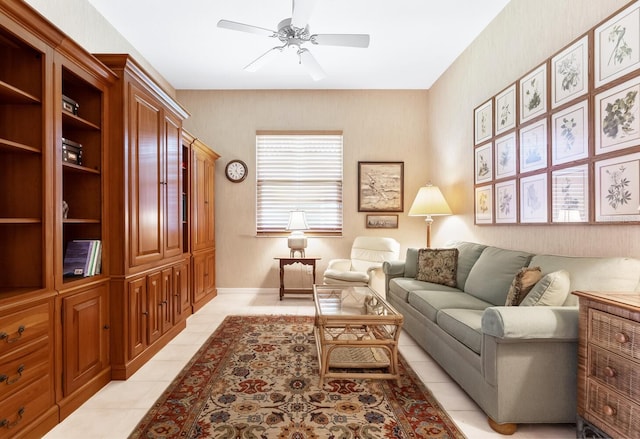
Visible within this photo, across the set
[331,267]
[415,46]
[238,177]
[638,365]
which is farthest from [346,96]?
[638,365]

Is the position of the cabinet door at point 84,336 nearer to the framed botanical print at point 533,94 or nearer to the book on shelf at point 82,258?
the book on shelf at point 82,258

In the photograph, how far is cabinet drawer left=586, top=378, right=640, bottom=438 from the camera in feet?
4.49

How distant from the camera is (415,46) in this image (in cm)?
390

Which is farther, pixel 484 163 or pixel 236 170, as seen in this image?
pixel 236 170

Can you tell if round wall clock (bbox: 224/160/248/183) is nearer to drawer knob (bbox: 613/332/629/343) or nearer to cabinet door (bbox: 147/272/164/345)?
cabinet door (bbox: 147/272/164/345)

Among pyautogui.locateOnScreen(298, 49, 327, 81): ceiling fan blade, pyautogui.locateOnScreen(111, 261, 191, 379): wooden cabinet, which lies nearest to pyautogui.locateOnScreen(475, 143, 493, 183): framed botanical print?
pyautogui.locateOnScreen(298, 49, 327, 81): ceiling fan blade

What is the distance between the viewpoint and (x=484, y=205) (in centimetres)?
357

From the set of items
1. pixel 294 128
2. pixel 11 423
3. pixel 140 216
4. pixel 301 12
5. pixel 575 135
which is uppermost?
pixel 301 12

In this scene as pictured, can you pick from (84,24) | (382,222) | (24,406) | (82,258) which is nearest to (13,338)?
(24,406)

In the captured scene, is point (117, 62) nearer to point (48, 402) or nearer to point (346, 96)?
point (48, 402)

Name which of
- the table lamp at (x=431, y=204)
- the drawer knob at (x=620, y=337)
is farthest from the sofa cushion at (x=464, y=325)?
the table lamp at (x=431, y=204)

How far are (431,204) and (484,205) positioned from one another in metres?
0.74

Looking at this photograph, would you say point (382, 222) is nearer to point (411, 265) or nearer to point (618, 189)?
point (411, 265)

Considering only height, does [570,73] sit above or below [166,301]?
above
